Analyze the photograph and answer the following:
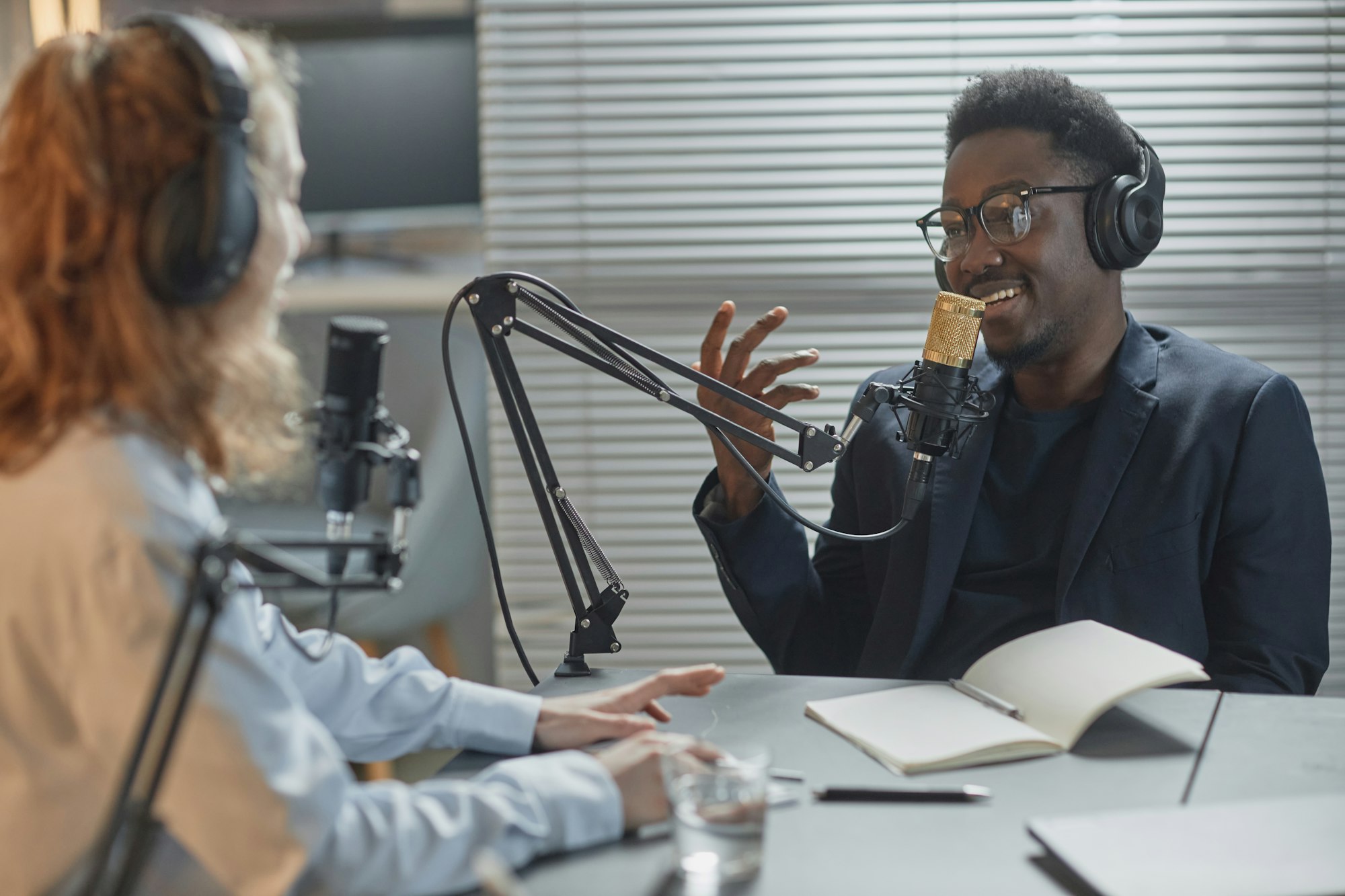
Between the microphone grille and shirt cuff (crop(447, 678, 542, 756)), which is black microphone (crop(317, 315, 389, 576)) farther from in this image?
the microphone grille

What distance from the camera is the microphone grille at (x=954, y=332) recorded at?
3.98ft

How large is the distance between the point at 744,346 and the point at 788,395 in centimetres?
8

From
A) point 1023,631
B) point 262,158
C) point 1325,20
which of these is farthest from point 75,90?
point 1325,20

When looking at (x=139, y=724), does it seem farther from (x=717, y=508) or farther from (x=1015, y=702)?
(x=717, y=508)

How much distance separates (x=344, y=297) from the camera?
2830 mm

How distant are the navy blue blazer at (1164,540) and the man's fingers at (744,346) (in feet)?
0.81

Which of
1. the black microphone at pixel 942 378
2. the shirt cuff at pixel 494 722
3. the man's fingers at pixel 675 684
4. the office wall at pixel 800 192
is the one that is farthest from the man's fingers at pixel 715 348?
the office wall at pixel 800 192

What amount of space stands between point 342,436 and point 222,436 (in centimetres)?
10

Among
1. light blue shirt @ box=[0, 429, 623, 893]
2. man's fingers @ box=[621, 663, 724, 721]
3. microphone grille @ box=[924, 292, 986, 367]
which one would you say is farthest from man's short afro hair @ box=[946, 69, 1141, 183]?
light blue shirt @ box=[0, 429, 623, 893]

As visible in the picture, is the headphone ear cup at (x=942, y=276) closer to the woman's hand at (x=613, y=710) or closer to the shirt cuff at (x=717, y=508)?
the shirt cuff at (x=717, y=508)

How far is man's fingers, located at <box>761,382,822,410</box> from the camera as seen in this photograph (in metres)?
1.32

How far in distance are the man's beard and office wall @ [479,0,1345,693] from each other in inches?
34.8

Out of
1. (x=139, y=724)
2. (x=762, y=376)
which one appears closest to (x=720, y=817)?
(x=139, y=724)

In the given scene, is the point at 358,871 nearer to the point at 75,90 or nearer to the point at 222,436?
the point at 222,436
